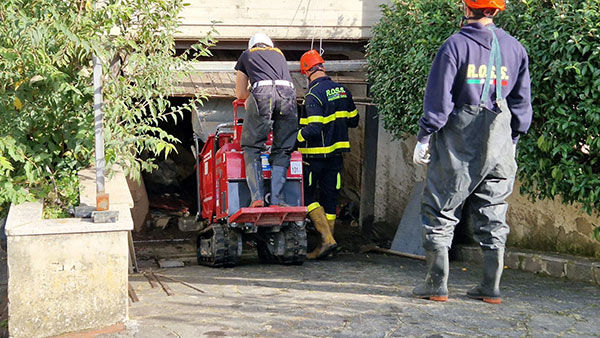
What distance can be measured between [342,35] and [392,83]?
182 cm

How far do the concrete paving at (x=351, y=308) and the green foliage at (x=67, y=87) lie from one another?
1102 mm

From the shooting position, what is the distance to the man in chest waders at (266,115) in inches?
269

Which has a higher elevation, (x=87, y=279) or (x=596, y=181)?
(x=596, y=181)

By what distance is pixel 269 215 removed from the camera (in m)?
6.80

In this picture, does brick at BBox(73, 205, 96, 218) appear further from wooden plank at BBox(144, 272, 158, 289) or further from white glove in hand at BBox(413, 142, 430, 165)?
white glove in hand at BBox(413, 142, 430, 165)

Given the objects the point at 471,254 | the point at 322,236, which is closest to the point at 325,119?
the point at 322,236

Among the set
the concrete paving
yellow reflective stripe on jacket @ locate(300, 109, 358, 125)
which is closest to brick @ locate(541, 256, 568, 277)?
the concrete paving

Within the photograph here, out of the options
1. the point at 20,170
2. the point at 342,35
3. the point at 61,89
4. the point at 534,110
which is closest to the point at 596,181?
the point at 534,110

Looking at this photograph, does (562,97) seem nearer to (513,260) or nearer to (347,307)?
(513,260)

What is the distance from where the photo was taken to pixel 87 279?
13.5 feet

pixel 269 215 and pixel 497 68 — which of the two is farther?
pixel 269 215

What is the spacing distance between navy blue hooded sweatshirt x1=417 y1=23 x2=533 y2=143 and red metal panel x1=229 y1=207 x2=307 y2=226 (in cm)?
229

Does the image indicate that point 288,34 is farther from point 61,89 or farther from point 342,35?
point 61,89

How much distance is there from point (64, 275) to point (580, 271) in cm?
405
